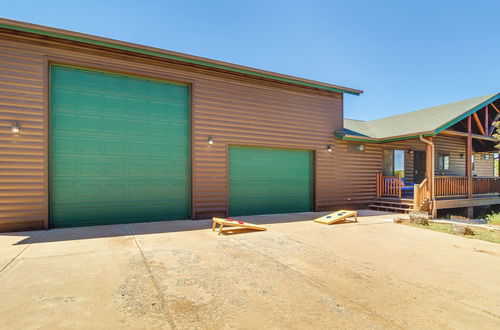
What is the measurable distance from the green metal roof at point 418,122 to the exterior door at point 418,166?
193 cm

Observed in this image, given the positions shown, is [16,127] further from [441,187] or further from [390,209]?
[441,187]

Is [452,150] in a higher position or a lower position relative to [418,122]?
lower

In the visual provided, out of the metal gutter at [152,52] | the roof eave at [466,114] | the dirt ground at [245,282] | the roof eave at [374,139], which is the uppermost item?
the metal gutter at [152,52]

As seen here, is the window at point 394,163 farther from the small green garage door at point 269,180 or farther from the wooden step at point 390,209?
the small green garage door at point 269,180

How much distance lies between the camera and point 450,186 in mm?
10312

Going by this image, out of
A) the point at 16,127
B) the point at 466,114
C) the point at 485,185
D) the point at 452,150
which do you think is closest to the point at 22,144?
the point at 16,127

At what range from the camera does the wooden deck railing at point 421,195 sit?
9305 millimetres

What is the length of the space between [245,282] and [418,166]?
1323 cm

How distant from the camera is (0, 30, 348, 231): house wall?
239 inches

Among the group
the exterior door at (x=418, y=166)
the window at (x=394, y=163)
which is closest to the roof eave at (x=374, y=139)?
the window at (x=394, y=163)

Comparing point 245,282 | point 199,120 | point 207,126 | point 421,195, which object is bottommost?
point 245,282

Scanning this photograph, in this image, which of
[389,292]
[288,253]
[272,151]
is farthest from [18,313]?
[272,151]

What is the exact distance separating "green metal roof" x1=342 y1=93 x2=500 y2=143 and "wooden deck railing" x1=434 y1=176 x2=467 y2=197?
2056 millimetres

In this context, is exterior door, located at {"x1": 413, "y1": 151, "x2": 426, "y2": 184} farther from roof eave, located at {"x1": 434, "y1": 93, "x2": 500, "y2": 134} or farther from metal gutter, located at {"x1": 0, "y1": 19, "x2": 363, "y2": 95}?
metal gutter, located at {"x1": 0, "y1": 19, "x2": 363, "y2": 95}
